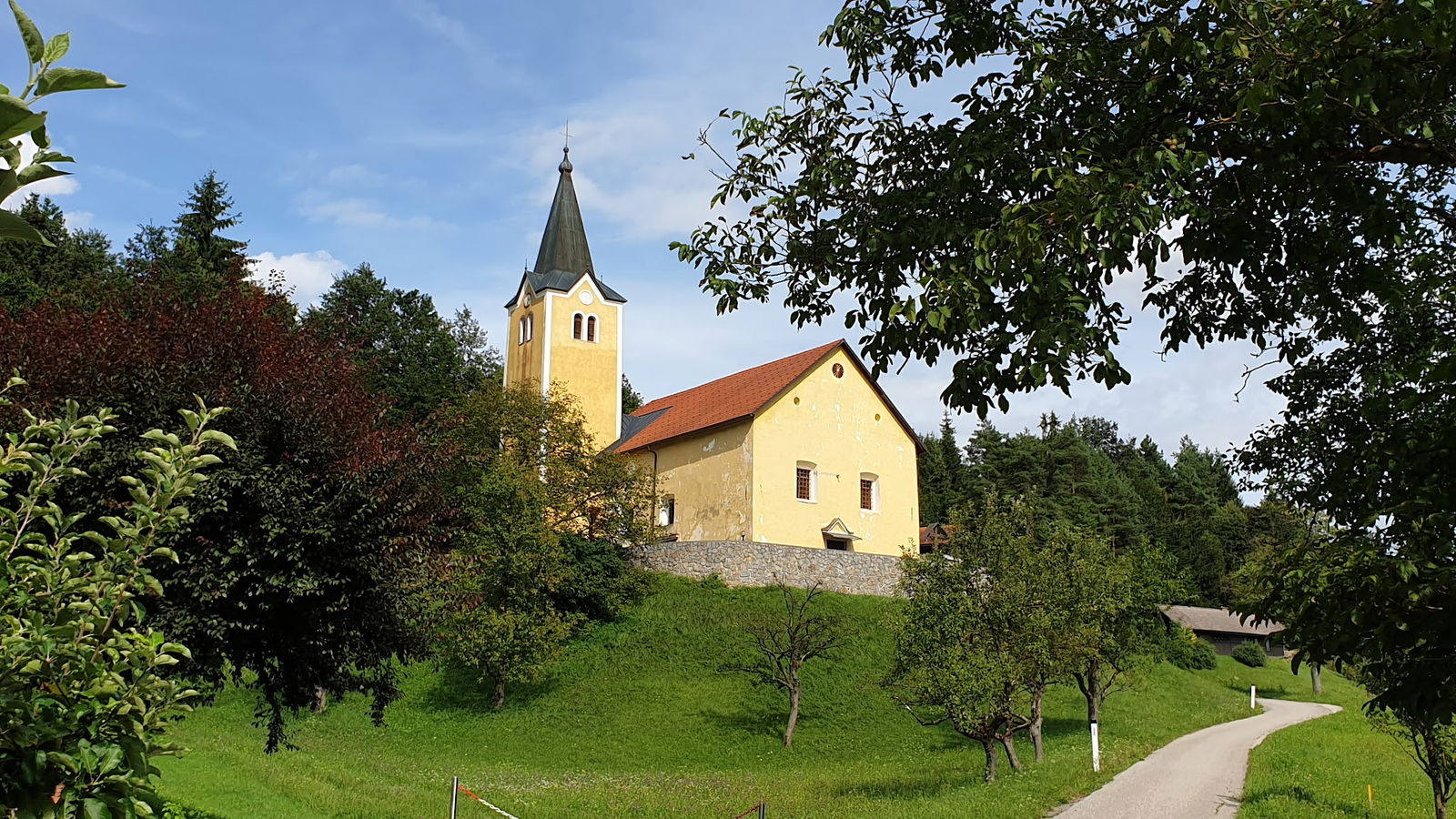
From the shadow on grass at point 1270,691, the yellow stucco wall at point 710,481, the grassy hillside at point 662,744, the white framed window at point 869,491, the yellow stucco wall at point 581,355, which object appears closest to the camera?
the grassy hillside at point 662,744

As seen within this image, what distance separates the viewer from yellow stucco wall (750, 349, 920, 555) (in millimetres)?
39781

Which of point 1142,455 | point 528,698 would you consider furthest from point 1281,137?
point 1142,455

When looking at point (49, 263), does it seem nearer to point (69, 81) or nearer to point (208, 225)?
point (208, 225)

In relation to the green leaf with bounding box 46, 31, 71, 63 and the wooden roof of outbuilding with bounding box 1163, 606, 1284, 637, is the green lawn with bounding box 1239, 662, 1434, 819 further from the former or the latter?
the wooden roof of outbuilding with bounding box 1163, 606, 1284, 637

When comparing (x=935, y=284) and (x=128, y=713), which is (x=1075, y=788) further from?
(x=128, y=713)

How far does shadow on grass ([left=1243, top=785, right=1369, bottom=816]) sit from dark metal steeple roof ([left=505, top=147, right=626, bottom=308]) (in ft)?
118

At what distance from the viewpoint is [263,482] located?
9.90 metres

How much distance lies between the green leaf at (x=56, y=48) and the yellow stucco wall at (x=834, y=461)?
1470 inches

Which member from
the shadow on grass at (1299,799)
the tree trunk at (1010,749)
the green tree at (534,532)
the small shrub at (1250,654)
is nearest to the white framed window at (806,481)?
the green tree at (534,532)

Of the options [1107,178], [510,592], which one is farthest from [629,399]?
[1107,178]

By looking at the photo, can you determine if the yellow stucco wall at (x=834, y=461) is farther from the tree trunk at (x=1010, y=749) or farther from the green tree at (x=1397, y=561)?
the green tree at (x=1397, y=561)

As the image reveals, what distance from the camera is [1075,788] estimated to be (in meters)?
18.5

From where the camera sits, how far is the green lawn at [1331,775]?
1666 cm

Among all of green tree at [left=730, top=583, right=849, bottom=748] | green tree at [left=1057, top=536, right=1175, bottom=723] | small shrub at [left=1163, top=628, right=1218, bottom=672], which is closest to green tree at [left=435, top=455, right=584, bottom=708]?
green tree at [left=730, top=583, right=849, bottom=748]
